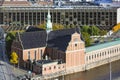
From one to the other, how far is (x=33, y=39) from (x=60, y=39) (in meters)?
2.91

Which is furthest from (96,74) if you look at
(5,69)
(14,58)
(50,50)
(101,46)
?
(5,69)

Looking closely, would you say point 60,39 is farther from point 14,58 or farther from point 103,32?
point 103,32

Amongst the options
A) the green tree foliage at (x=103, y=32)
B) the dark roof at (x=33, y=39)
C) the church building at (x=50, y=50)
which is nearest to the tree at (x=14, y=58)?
the church building at (x=50, y=50)

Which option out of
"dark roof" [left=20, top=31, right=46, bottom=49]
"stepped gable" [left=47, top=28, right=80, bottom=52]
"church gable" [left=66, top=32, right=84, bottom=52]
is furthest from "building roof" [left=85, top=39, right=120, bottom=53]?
"dark roof" [left=20, top=31, right=46, bottom=49]

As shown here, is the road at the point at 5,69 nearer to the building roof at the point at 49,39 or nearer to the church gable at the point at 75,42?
the building roof at the point at 49,39

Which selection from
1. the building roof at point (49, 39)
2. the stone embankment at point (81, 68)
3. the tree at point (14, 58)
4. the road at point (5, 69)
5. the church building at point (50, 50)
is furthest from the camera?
the tree at point (14, 58)

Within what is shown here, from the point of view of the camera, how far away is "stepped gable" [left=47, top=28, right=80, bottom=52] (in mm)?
42344

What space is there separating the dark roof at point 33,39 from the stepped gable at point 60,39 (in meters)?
0.78

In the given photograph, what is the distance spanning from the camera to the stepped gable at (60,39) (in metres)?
42.3

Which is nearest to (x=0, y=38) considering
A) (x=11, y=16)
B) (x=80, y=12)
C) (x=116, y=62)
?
(x=11, y=16)

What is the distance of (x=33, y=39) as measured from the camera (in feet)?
143

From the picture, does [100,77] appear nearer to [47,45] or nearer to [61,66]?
[61,66]

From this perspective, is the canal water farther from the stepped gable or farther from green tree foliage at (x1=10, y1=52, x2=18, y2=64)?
green tree foliage at (x1=10, y1=52, x2=18, y2=64)

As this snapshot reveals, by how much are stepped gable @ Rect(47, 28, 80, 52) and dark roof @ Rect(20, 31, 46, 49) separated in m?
0.78
